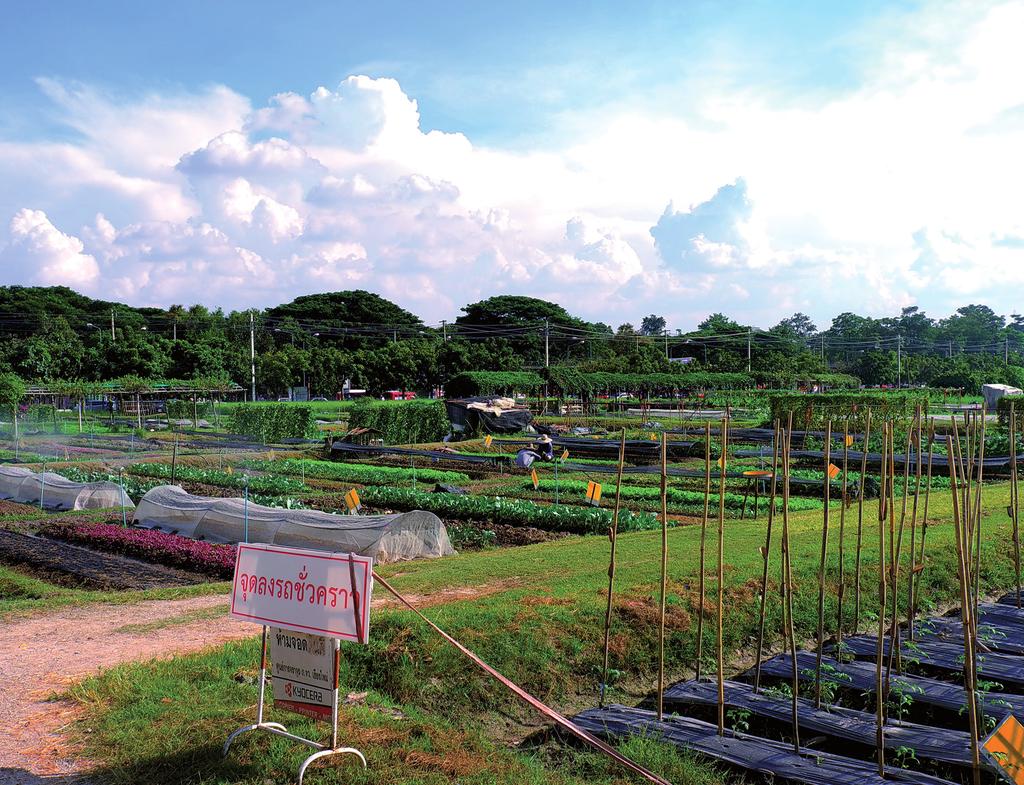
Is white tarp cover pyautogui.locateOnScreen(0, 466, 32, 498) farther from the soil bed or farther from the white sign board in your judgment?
the white sign board

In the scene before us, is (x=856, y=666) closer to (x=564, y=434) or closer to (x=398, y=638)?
(x=398, y=638)

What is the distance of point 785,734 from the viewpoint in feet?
24.0

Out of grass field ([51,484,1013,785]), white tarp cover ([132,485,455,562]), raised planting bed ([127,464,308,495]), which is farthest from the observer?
raised planting bed ([127,464,308,495])

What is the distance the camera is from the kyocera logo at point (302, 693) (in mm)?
5689

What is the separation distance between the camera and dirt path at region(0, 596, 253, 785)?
240 inches

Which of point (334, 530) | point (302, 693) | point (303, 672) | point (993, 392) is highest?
point (993, 392)

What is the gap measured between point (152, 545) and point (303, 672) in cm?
1174

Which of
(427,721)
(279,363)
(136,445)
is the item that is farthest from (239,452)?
(279,363)

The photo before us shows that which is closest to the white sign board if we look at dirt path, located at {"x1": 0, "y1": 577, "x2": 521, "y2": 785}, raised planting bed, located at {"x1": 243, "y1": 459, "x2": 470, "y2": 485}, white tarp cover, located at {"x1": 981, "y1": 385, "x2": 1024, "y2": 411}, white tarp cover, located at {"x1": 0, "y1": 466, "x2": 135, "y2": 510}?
dirt path, located at {"x1": 0, "y1": 577, "x2": 521, "y2": 785}

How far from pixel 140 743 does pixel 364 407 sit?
36.2 metres

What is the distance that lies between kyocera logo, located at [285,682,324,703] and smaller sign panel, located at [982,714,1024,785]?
3.99m

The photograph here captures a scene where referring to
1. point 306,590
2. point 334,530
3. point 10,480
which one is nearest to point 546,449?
point 10,480

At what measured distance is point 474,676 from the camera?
26.3 feet

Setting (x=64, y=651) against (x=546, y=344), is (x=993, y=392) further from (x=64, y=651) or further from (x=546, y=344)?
(x=64, y=651)
